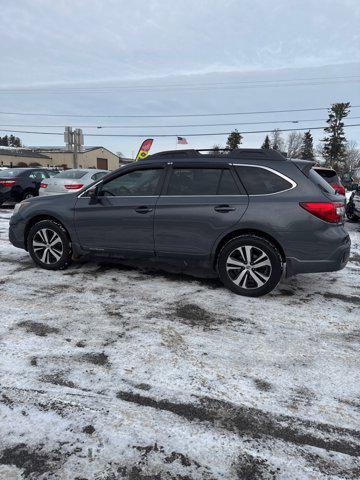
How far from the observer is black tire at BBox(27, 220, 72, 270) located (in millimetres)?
5230

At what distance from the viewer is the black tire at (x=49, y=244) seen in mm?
5230

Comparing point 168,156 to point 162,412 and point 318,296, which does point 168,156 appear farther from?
point 162,412

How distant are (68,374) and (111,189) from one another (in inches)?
114

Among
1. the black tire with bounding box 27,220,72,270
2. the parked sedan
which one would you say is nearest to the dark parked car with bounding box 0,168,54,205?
the parked sedan

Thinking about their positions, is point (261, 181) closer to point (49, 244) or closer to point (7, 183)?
point (49, 244)

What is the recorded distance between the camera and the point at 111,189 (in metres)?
5.07

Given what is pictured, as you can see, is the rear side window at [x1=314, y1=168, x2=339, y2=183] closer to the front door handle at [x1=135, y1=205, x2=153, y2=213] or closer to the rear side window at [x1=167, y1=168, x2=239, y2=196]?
the rear side window at [x1=167, y1=168, x2=239, y2=196]

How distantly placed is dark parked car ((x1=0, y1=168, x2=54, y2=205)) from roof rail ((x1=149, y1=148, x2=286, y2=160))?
9.82 metres

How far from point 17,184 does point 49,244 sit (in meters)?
8.99

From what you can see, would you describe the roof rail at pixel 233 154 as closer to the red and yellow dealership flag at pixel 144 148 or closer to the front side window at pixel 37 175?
the front side window at pixel 37 175

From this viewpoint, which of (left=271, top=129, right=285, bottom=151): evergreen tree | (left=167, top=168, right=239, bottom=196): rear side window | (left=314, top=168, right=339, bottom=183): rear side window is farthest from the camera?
(left=271, top=129, right=285, bottom=151): evergreen tree

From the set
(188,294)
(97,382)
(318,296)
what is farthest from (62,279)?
(318,296)

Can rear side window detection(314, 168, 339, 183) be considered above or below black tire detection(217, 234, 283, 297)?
above

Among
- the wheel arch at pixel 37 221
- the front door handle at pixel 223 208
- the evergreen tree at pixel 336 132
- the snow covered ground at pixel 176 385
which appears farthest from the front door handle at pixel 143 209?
the evergreen tree at pixel 336 132
